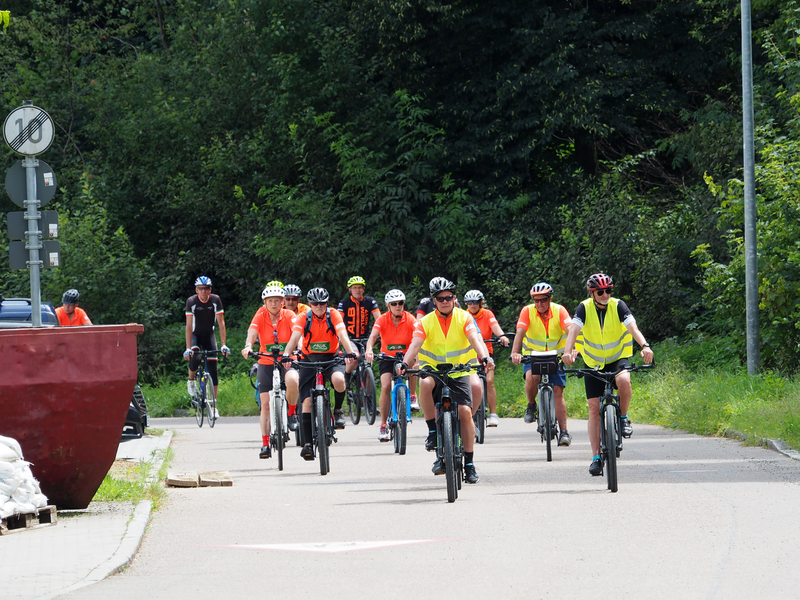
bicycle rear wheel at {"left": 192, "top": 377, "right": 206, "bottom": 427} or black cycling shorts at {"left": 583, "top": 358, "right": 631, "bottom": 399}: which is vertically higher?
black cycling shorts at {"left": 583, "top": 358, "right": 631, "bottom": 399}

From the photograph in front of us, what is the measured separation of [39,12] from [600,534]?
106 feet

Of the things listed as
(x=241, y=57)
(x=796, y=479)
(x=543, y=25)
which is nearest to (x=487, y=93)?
(x=543, y=25)

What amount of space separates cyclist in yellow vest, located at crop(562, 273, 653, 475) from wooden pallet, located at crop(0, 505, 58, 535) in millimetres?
4884

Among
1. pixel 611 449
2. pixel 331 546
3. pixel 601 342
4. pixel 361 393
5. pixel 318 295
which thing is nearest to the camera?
pixel 331 546

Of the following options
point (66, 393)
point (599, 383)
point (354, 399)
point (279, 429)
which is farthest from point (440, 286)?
point (354, 399)

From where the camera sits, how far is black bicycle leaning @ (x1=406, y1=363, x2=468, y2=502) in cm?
1066

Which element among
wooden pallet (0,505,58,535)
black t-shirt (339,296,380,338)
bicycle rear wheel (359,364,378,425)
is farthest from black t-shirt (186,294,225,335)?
wooden pallet (0,505,58,535)

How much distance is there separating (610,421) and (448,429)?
149 cm

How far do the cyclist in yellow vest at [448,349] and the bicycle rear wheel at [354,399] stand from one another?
28.1 feet

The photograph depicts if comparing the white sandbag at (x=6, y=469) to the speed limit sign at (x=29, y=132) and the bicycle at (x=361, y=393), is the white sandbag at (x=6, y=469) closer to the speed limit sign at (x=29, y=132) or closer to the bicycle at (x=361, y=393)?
the speed limit sign at (x=29, y=132)

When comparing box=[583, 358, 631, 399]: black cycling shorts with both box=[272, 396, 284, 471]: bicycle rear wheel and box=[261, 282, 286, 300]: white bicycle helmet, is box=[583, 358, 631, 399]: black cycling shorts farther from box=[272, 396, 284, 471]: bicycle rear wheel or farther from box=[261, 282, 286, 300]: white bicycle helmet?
box=[261, 282, 286, 300]: white bicycle helmet

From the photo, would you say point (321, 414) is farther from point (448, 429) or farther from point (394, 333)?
point (394, 333)

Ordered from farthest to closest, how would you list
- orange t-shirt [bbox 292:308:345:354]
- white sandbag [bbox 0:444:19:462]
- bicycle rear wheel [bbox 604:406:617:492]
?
orange t-shirt [bbox 292:308:345:354]
bicycle rear wheel [bbox 604:406:617:492]
white sandbag [bbox 0:444:19:462]

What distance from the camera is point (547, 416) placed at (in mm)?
14109
